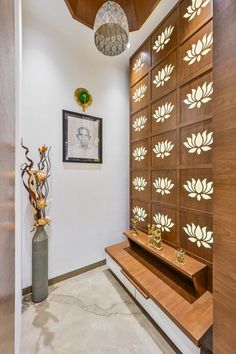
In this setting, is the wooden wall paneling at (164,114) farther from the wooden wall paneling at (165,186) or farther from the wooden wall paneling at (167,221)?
the wooden wall paneling at (167,221)

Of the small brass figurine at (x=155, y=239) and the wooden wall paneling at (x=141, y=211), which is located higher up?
the wooden wall paneling at (x=141, y=211)

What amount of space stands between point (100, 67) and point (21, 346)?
3141mm

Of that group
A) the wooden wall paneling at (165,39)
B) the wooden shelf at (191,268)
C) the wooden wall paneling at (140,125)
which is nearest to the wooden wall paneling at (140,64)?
the wooden wall paneling at (165,39)

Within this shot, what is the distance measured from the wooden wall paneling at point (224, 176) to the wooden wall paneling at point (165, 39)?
103 centimetres

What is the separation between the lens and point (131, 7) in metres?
1.76

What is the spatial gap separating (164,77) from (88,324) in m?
2.62

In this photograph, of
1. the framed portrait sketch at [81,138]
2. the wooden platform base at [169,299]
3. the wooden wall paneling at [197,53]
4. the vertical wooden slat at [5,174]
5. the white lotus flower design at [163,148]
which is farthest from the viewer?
the framed portrait sketch at [81,138]

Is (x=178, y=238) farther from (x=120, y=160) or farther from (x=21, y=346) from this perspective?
(x=21, y=346)

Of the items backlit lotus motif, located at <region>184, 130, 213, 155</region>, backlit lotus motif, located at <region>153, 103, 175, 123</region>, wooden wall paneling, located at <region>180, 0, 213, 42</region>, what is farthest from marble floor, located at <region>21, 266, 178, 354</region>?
wooden wall paneling, located at <region>180, 0, 213, 42</region>

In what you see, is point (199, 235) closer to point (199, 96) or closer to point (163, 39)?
point (199, 96)

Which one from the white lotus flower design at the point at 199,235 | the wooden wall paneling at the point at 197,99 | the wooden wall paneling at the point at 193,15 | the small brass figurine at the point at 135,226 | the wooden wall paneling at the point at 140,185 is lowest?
the small brass figurine at the point at 135,226

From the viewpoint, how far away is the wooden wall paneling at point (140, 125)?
2.15 meters

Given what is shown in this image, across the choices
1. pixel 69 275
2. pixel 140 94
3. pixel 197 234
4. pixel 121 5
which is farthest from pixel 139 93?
pixel 69 275

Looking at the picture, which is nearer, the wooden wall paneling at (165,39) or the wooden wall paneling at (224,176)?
the wooden wall paneling at (224,176)
